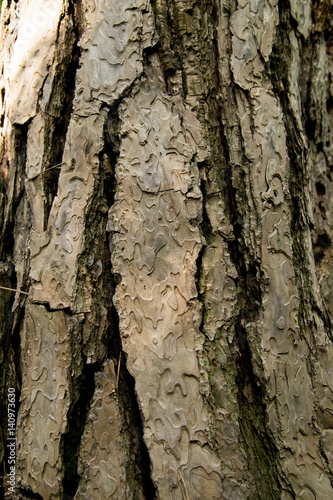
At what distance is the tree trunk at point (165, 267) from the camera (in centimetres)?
86

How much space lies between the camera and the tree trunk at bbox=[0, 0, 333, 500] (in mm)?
860

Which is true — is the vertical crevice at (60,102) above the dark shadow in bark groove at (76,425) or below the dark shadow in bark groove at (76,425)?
above

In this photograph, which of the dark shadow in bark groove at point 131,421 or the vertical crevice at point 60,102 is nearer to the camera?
the dark shadow in bark groove at point 131,421

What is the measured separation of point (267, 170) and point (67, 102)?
0.60m

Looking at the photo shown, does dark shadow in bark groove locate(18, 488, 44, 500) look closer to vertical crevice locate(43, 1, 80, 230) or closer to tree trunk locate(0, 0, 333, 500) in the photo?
tree trunk locate(0, 0, 333, 500)

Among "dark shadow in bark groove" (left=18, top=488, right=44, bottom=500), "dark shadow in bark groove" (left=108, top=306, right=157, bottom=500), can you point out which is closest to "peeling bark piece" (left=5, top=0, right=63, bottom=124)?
"dark shadow in bark groove" (left=108, top=306, right=157, bottom=500)

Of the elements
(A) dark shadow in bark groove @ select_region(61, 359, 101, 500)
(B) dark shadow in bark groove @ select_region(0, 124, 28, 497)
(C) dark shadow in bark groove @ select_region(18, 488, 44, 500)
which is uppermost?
(B) dark shadow in bark groove @ select_region(0, 124, 28, 497)

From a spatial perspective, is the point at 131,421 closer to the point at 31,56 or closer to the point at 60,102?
the point at 60,102

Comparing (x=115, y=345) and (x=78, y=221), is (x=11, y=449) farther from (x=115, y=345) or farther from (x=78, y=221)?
(x=78, y=221)

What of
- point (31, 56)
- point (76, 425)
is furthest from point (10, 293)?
point (31, 56)

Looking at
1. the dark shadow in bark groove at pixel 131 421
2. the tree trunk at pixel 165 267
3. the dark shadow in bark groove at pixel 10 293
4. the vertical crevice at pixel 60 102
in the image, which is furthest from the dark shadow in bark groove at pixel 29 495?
the vertical crevice at pixel 60 102

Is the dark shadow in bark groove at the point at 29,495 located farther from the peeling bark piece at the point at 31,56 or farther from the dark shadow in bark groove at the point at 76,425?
the peeling bark piece at the point at 31,56

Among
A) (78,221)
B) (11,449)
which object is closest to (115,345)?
(78,221)

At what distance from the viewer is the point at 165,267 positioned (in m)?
0.91
